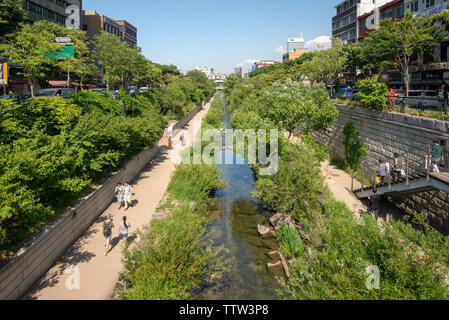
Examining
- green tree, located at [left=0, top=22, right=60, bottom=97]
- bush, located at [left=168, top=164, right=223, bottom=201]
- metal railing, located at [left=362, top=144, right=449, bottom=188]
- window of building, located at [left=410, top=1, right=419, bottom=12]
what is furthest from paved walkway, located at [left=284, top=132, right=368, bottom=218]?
window of building, located at [left=410, top=1, right=419, bottom=12]

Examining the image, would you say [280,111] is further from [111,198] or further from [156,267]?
[156,267]

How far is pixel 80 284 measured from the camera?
10320 millimetres

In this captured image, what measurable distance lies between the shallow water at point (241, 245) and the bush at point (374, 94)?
9.59m

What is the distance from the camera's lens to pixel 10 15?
32.6 m

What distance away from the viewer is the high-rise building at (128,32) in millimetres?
96062

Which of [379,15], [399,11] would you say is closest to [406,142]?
[399,11]

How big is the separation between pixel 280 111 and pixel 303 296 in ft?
54.6

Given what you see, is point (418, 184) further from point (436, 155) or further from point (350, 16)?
point (350, 16)

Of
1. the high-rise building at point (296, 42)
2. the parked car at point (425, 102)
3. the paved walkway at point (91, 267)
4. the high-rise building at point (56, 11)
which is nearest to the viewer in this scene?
the paved walkway at point (91, 267)

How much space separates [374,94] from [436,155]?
730cm

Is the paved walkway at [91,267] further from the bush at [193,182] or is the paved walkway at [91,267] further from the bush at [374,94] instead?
the bush at [374,94]

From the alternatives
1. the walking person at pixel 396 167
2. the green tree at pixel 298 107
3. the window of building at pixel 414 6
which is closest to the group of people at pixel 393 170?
the walking person at pixel 396 167

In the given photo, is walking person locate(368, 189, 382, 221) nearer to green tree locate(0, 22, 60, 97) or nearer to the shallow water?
the shallow water
